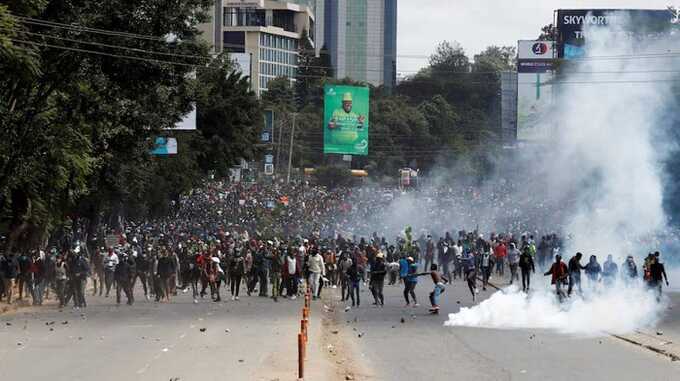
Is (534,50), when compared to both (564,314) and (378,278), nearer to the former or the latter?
(378,278)

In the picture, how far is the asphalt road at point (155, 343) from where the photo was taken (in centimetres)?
1831

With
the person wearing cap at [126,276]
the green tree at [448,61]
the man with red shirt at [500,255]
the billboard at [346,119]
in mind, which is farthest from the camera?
the green tree at [448,61]

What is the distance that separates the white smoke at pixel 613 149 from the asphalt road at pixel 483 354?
534 cm

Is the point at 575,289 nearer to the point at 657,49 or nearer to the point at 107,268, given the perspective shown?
the point at 107,268

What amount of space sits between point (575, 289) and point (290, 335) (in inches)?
481

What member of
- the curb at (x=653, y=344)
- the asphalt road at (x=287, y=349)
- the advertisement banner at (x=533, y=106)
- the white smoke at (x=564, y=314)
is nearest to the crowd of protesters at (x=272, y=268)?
the white smoke at (x=564, y=314)

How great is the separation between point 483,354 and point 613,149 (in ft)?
112

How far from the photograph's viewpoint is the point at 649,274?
3241 centimetres

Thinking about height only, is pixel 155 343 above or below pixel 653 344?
below

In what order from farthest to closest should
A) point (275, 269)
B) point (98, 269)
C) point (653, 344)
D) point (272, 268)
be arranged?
point (98, 269) → point (272, 268) → point (275, 269) → point (653, 344)

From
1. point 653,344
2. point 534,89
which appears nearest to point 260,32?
point 534,89

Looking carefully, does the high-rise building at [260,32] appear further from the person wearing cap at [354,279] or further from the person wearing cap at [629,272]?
the person wearing cap at [629,272]

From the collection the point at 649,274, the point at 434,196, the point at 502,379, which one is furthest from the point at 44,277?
the point at 434,196

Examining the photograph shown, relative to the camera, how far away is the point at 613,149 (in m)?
53.5
